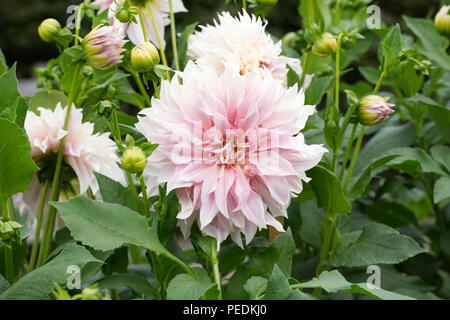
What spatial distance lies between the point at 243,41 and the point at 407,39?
1.41 ft

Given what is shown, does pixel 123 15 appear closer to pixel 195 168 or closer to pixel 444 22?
pixel 195 168

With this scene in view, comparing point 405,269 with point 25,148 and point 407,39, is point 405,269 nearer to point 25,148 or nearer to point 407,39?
point 407,39

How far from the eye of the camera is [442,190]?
2.13 feet

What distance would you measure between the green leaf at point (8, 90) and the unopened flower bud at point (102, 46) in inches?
3.0

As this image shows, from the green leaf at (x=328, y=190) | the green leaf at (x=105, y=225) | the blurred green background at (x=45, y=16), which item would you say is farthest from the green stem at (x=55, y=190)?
the blurred green background at (x=45, y=16)

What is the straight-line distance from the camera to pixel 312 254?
83cm

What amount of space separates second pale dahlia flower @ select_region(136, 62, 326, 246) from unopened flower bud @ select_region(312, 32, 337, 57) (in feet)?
0.48

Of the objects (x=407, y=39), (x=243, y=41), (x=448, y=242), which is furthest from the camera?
(x=407, y=39)

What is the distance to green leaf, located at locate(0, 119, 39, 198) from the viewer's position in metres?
0.53

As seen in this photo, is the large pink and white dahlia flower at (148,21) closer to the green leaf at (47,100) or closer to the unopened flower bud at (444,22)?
the green leaf at (47,100)

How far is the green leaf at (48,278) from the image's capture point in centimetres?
48

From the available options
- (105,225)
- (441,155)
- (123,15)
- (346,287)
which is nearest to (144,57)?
(123,15)

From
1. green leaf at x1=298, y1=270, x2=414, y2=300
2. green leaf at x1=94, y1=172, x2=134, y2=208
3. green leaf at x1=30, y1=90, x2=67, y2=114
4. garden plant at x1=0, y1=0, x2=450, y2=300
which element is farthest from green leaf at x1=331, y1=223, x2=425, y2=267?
green leaf at x1=30, y1=90, x2=67, y2=114
